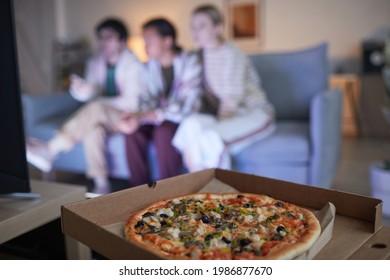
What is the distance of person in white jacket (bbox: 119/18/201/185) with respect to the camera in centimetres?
230

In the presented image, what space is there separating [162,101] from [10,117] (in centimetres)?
152

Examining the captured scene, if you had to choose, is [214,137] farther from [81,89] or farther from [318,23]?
[318,23]

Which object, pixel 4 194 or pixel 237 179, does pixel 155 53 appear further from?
pixel 237 179

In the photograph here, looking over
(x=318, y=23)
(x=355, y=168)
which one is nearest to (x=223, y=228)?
(x=355, y=168)

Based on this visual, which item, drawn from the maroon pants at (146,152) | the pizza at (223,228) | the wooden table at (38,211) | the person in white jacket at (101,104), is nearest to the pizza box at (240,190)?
the pizza at (223,228)

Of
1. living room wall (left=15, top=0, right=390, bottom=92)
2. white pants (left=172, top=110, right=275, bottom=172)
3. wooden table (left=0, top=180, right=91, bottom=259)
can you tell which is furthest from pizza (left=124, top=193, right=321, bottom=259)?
living room wall (left=15, top=0, right=390, bottom=92)

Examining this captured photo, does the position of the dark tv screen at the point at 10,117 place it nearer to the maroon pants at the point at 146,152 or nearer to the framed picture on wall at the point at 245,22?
the maroon pants at the point at 146,152

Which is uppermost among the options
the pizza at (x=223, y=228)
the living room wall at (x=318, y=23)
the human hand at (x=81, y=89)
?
the living room wall at (x=318, y=23)

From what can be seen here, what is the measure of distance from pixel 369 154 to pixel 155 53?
6.62 feet

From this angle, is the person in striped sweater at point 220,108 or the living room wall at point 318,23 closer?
the person in striped sweater at point 220,108

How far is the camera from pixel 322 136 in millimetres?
2092

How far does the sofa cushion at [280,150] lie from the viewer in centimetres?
213

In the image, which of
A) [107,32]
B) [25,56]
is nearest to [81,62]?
[25,56]

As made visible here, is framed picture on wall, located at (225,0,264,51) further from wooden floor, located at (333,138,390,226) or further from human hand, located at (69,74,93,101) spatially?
human hand, located at (69,74,93,101)
